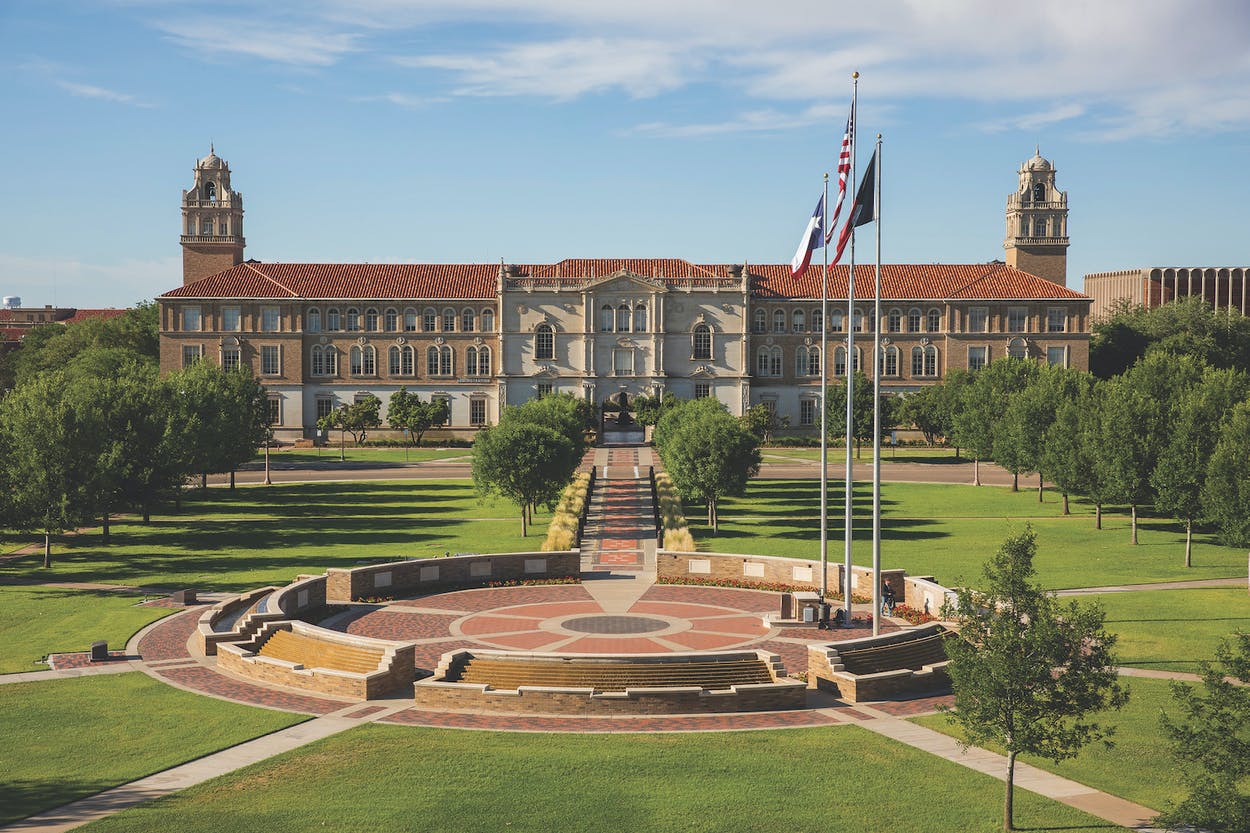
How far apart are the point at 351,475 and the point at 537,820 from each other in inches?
2702

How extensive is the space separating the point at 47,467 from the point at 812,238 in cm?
3415

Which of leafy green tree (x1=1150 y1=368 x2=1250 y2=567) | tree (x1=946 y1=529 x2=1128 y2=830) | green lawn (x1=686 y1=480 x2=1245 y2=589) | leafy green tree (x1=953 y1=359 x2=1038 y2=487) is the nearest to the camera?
tree (x1=946 y1=529 x2=1128 y2=830)

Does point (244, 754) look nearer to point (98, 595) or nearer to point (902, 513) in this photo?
point (98, 595)

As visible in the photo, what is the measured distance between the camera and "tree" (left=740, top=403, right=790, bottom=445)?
104625 millimetres

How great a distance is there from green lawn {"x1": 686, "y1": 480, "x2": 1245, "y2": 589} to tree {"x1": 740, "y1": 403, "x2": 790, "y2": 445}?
88.0 ft

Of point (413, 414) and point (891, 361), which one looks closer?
point (413, 414)

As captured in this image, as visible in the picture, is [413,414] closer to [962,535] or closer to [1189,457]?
[962,535]

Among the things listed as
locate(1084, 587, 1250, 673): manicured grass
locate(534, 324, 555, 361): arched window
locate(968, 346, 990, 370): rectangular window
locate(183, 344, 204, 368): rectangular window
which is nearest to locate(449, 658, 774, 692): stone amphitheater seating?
locate(1084, 587, 1250, 673): manicured grass

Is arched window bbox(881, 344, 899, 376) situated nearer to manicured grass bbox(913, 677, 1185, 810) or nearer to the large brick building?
the large brick building

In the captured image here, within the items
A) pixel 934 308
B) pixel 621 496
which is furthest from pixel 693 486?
pixel 934 308

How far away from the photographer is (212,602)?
41125 millimetres

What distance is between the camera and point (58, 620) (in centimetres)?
3778

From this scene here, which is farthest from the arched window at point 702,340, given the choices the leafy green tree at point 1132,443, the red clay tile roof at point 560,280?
the leafy green tree at point 1132,443

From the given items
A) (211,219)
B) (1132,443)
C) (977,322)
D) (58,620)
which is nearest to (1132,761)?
(58,620)
